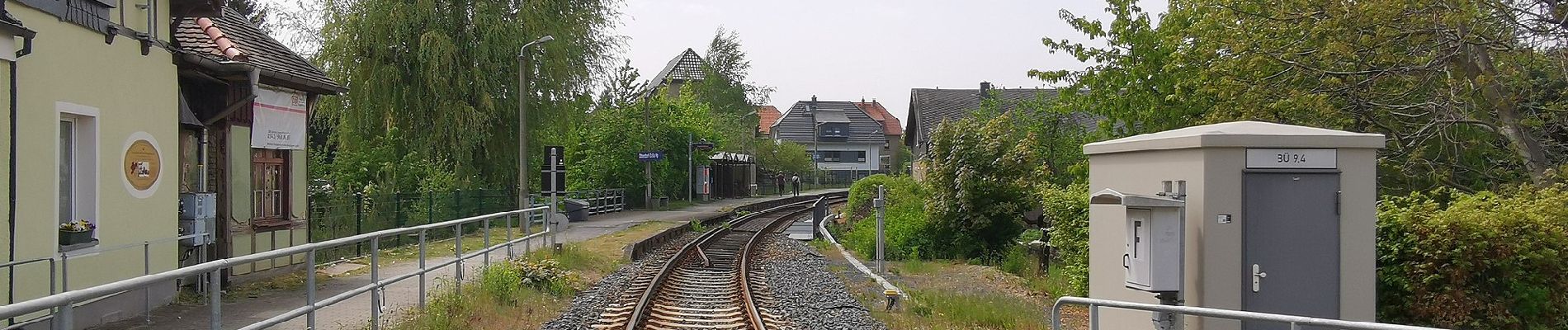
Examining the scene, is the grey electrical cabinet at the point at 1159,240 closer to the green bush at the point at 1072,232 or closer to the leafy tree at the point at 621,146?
the green bush at the point at 1072,232

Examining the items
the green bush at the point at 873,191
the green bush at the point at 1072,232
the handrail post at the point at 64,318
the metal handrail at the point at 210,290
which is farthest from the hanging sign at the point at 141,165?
the green bush at the point at 873,191

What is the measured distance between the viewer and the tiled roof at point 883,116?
11162 centimetres

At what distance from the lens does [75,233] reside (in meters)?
10.4

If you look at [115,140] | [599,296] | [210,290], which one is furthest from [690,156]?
[210,290]

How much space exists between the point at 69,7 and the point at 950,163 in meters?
13.2

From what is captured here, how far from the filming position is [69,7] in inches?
417

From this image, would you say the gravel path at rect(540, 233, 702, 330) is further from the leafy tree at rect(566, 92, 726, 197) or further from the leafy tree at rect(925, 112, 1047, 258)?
the leafy tree at rect(566, 92, 726, 197)

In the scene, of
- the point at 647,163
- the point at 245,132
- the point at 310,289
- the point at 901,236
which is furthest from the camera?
the point at 647,163

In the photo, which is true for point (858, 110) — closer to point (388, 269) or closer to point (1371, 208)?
point (388, 269)

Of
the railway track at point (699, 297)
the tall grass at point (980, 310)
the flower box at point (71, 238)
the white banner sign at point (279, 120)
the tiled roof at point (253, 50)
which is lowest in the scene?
the railway track at point (699, 297)

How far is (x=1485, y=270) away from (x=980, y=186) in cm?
1092

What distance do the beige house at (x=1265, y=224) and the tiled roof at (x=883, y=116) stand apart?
99.3m

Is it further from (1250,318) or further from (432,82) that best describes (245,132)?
(432,82)

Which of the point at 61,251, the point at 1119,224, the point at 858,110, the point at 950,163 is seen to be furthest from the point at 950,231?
the point at 858,110
